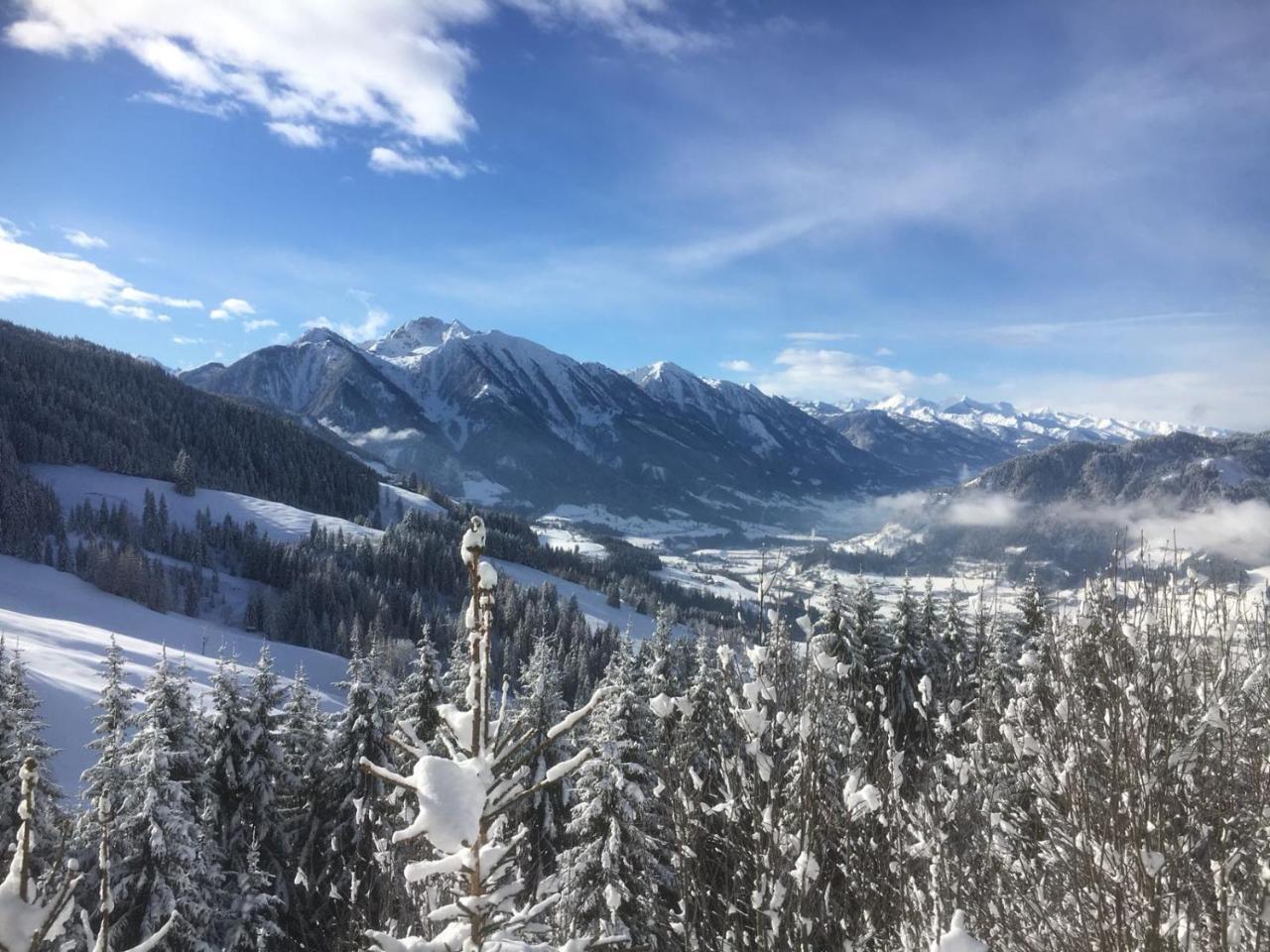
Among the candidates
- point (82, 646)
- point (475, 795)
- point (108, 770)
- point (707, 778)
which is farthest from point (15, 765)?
point (82, 646)

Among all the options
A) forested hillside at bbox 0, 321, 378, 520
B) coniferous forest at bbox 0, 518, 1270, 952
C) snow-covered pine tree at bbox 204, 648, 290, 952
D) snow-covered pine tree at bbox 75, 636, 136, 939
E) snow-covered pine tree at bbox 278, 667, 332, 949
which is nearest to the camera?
coniferous forest at bbox 0, 518, 1270, 952

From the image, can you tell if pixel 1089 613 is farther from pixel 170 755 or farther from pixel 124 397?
pixel 124 397

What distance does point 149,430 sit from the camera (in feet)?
546

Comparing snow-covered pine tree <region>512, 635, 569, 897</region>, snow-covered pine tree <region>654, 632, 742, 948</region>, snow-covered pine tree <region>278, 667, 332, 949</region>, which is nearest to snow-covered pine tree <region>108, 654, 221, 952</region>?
snow-covered pine tree <region>278, 667, 332, 949</region>

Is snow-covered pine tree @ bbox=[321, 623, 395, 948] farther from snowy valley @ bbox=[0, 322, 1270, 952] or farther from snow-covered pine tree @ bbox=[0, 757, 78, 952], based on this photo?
snow-covered pine tree @ bbox=[0, 757, 78, 952]

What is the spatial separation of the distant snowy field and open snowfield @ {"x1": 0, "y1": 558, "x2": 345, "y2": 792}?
44094 mm

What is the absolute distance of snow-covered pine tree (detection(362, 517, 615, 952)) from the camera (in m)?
2.52

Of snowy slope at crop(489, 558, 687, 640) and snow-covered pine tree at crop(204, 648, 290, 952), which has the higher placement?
snow-covered pine tree at crop(204, 648, 290, 952)

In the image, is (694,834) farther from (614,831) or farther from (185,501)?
(185,501)

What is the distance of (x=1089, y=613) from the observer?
981 centimetres

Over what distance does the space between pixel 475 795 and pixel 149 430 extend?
200330mm

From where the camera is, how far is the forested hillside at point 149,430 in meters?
144

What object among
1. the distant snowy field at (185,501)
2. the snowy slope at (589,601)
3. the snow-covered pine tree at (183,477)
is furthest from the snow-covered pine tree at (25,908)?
the snow-covered pine tree at (183,477)

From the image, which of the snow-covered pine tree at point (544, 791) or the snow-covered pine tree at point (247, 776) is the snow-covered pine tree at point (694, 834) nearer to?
the snow-covered pine tree at point (544, 791)
